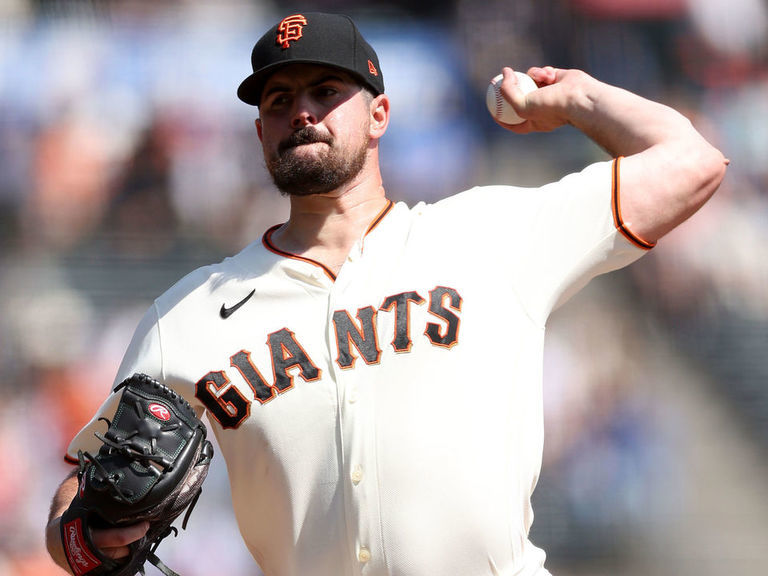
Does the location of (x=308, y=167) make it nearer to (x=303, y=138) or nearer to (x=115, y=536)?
(x=303, y=138)

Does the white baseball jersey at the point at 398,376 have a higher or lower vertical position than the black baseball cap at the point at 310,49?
lower

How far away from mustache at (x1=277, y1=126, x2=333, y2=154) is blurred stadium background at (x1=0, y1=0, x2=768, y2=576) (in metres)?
2.14

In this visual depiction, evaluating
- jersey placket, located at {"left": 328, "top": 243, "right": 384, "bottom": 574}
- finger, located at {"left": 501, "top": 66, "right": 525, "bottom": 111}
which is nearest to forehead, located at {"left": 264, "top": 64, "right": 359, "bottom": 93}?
finger, located at {"left": 501, "top": 66, "right": 525, "bottom": 111}

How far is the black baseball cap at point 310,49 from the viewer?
206cm

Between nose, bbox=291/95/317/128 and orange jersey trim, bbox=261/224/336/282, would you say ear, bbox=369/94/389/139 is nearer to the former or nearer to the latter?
nose, bbox=291/95/317/128

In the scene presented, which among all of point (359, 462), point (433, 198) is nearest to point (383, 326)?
point (359, 462)

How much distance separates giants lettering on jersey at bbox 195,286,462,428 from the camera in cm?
183

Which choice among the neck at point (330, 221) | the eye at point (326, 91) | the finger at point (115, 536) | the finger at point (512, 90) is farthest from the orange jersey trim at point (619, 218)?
the finger at point (115, 536)

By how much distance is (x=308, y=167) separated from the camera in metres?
2.03

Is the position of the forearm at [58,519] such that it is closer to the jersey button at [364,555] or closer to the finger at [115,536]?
the finger at [115,536]

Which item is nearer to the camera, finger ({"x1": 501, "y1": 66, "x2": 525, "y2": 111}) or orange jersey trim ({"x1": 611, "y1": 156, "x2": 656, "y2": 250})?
orange jersey trim ({"x1": 611, "y1": 156, "x2": 656, "y2": 250})

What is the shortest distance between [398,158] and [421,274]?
246 cm

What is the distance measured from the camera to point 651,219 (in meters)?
1.89

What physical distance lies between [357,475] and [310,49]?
0.94 metres
